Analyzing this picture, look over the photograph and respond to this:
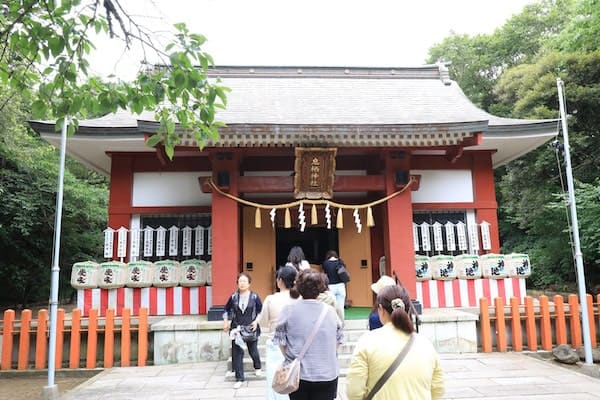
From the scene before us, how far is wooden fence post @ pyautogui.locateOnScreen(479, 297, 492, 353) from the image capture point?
7180mm

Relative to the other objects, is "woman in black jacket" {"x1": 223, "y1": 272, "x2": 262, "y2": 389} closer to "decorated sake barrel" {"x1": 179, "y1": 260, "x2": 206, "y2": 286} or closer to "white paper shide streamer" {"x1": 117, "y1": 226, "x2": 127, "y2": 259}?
"decorated sake barrel" {"x1": 179, "y1": 260, "x2": 206, "y2": 286}

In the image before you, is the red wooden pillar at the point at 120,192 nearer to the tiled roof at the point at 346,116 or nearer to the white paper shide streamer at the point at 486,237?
the tiled roof at the point at 346,116

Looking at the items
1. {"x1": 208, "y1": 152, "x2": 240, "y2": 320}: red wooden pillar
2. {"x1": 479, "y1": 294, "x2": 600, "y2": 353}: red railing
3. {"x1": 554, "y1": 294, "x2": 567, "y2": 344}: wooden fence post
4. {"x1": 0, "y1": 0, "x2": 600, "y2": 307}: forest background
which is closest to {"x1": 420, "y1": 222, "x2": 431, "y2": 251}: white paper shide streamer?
{"x1": 479, "y1": 294, "x2": 600, "y2": 353}: red railing

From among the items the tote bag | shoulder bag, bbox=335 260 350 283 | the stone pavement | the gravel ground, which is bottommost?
the gravel ground

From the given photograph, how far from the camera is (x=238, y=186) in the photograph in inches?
326

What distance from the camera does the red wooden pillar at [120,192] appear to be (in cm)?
911

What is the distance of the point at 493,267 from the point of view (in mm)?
8742

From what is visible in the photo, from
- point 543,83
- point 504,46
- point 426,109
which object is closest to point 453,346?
point 426,109

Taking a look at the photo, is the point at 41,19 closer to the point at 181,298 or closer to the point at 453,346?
the point at 181,298

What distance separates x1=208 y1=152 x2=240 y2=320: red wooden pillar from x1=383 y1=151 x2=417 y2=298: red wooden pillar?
2.98 metres

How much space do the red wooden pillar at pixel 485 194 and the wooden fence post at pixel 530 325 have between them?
7.41 feet

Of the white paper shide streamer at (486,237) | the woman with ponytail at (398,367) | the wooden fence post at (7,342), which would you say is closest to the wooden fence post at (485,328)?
the white paper shide streamer at (486,237)

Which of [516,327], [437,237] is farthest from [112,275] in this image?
[516,327]

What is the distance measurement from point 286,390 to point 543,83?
563 inches
